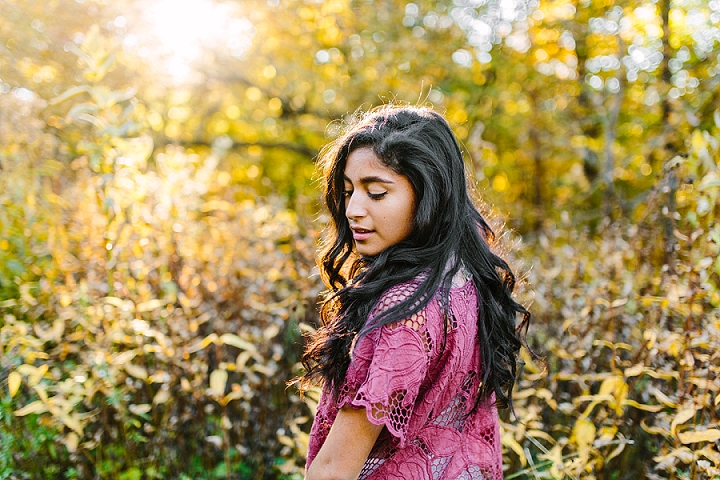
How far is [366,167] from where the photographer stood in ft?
4.44

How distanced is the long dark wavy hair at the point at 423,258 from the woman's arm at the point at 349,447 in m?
0.12

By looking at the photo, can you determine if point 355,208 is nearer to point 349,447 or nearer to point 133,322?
point 349,447

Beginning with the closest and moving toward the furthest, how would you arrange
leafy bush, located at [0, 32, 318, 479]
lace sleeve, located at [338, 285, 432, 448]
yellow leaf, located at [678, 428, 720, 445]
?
lace sleeve, located at [338, 285, 432, 448] → yellow leaf, located at [678, 428, 720, 445] → leafy bush, located at [0, 32, 318, 479]

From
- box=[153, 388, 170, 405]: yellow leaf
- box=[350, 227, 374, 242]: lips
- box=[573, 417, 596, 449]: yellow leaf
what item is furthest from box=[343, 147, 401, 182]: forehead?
box=[153, 388, 170, 405]: yellow leaf

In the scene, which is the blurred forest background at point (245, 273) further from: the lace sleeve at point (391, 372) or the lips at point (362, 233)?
the lace sleeve at point (391, 372)

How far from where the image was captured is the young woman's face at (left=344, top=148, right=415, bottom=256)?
1.35 meters

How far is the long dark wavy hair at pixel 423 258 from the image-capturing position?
132 cm

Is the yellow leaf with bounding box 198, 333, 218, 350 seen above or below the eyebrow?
below

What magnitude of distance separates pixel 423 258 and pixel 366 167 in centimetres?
24

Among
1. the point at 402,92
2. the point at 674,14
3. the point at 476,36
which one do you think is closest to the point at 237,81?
the point at 402,92

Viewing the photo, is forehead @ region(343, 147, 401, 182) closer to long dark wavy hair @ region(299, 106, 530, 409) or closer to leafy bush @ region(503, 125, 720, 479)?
long dark wavy hair @ region(299, 106, 530, 409)

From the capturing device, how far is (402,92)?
6.21m

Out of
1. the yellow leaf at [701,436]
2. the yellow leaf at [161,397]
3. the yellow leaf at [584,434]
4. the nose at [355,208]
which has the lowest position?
the yellow leaf at [584,434]

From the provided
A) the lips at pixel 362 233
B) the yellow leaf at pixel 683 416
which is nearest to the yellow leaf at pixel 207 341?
the lips at pixel 362 233
